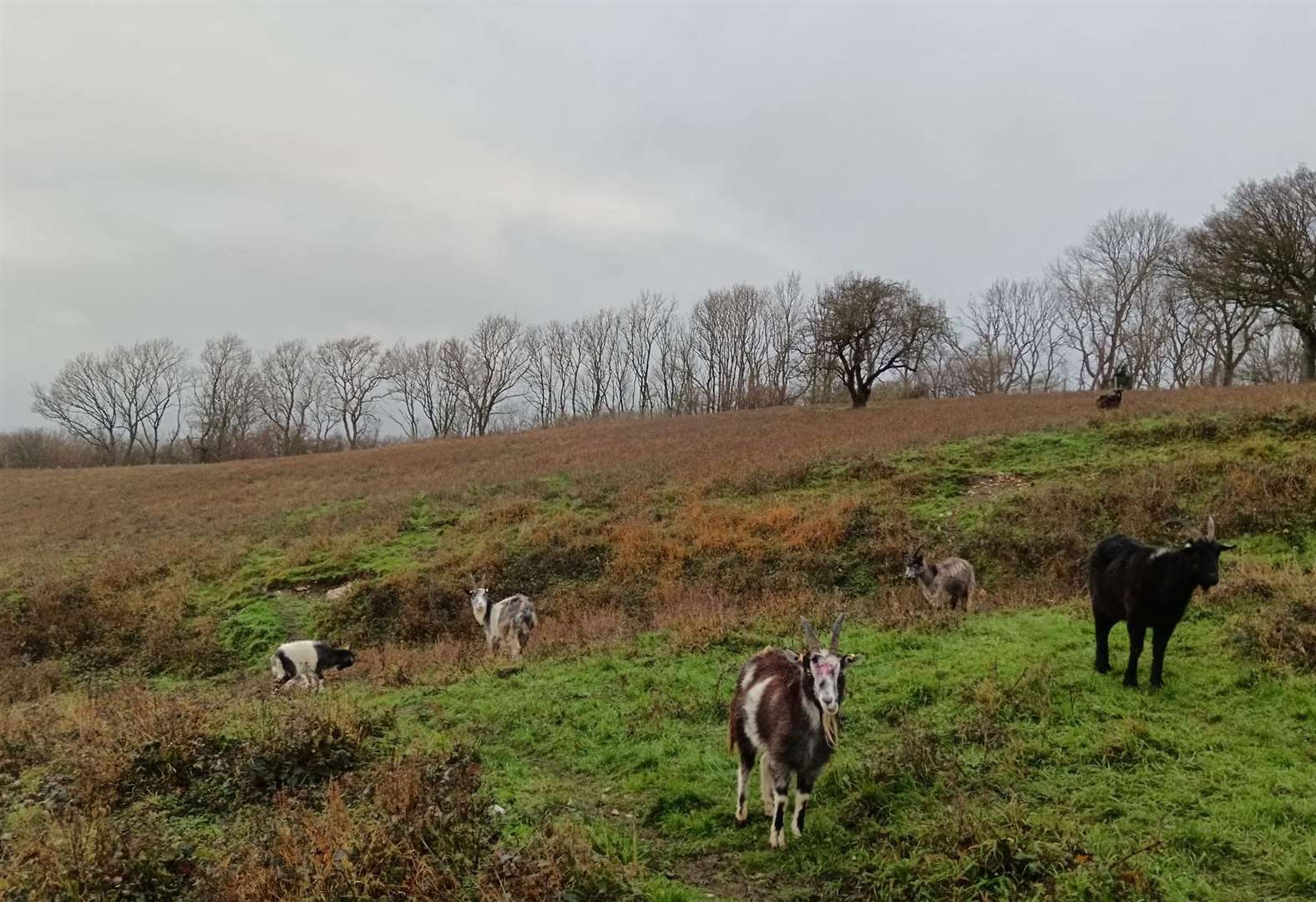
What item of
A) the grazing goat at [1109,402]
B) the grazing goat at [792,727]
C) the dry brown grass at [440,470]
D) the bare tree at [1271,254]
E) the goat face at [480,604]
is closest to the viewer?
the grazing goat at [792,727]

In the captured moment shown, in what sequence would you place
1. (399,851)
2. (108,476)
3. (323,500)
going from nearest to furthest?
(399,851), (323,500), (108,476)

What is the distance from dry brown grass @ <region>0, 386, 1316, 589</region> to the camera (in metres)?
22.5

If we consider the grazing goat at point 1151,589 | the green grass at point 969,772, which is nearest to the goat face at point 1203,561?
the grazing goat at point 1151,589

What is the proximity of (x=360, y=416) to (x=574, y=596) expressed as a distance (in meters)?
75.7

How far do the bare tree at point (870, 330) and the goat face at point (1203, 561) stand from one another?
35.7 m

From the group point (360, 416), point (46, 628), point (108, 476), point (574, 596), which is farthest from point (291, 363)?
point (574, 596)

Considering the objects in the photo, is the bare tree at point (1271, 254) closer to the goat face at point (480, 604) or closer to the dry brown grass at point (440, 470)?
the dry brown grass at point (440, 470)

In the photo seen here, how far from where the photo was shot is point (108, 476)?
45969 millimetres

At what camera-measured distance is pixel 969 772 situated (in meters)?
6.16

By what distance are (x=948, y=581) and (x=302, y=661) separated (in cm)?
1047

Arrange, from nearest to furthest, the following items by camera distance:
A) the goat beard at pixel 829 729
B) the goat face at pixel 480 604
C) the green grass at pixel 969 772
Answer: the green grass at pixel 969 772, the goat beard at pixel 829 729, the goat face at pixel 480 604

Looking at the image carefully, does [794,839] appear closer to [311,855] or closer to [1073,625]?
[311,855]

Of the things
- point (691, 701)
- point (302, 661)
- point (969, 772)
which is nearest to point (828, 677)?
point (969, 772)

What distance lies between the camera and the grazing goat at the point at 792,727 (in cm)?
562
